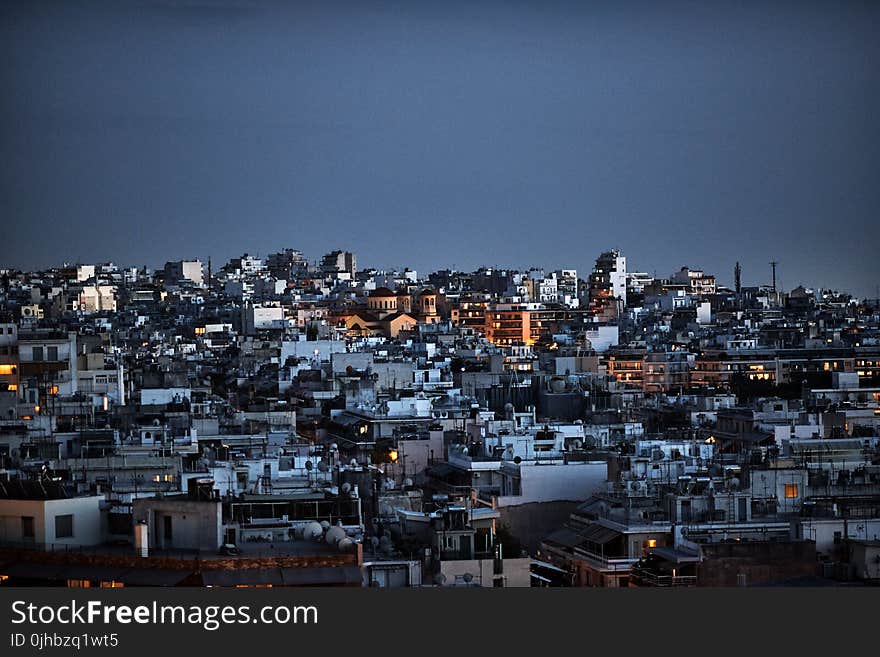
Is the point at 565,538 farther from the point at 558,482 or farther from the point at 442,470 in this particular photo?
the point at 442,470

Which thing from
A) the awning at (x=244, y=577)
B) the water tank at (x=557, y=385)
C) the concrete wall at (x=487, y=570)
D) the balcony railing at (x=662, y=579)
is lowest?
the balcony railing at (x=662, y=579)

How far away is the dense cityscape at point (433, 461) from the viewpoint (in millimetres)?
10664

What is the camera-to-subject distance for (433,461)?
17.4 m

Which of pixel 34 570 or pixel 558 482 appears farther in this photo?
pixel 558 482

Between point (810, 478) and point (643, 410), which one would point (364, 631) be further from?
point (643, 410)

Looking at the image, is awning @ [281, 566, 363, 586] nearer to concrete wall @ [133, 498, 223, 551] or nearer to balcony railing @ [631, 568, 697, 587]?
concrete wall @ [133, 498, 223, 551]

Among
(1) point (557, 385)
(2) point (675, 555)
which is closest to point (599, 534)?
(2) point (675, 555)

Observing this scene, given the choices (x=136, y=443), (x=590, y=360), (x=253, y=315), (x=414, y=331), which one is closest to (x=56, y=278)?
(x=253, y=315)

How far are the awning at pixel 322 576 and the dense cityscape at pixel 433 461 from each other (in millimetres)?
17

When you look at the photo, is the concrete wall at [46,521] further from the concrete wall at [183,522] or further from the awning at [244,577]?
the awning at [244,577]

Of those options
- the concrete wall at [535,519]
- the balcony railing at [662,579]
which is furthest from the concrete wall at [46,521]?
the concrete wall at [535,519]

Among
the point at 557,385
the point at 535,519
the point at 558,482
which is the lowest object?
the point at 535,519

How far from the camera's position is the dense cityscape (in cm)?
1066

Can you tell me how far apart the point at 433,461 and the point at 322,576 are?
7.60 m
